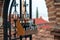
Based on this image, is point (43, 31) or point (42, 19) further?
point (42, 19)

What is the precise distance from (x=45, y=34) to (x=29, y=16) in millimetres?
1503

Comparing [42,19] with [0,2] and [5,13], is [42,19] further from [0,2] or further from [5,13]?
[5,13]

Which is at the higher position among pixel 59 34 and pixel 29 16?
pixel 29 16

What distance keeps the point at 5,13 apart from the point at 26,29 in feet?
0.58

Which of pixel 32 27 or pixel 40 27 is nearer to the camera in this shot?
pixel 32 27

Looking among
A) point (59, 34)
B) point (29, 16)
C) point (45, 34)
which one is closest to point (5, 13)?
point (29, 16)

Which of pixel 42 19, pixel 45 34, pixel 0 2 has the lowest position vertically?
pixel 45 34

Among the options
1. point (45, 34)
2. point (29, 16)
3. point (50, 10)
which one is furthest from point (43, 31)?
point (29, 16)

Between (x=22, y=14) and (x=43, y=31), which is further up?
(x=22, y=14)

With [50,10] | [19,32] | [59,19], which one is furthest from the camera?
[50,10]

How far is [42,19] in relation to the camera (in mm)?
3484

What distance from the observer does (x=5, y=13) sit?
120cm

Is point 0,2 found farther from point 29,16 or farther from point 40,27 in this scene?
point 29,16

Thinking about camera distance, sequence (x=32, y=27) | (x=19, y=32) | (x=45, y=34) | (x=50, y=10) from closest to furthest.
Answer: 1. (x=19, y=32)
2. (x=32, y=27)
3. (x=50, y=10)
4. (x=45, y=34)
